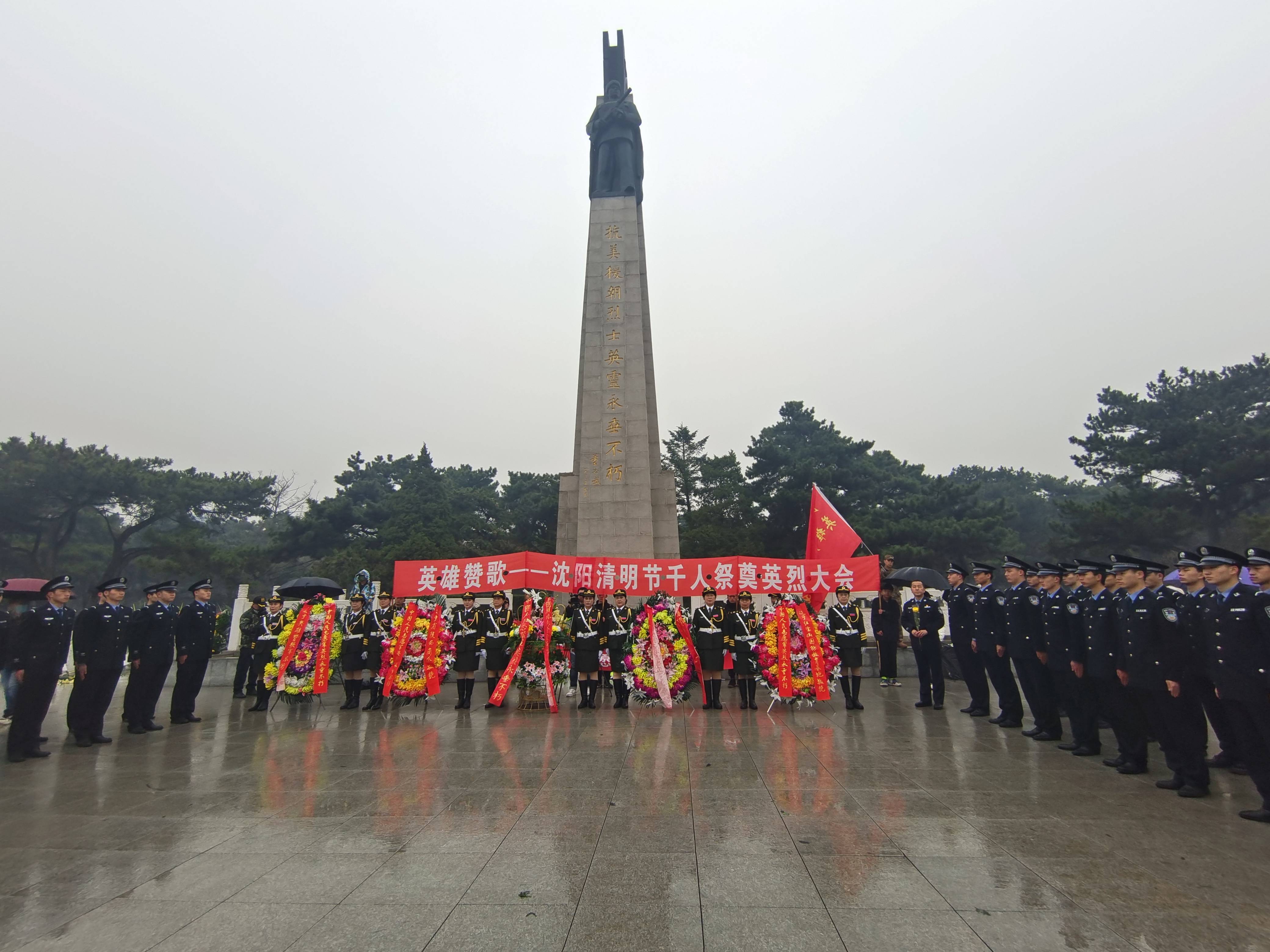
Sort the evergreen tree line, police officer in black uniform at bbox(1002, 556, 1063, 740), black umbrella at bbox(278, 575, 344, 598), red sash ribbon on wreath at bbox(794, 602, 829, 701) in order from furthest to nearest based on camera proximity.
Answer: the evergreen tree line
black umbrella at bbox(278, 575, 344, 598)
red sash ribbon on wreath at bbox(794, 602, 829, 701)
police officer in black uniform at bbox(1002, 556, 1063, 740)

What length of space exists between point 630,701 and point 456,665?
2.41 m


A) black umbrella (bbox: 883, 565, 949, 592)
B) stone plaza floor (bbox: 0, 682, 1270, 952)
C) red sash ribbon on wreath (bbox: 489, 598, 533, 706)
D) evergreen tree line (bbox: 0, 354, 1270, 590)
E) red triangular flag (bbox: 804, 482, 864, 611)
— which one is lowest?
stone plaza floor (bbox: 0, 682, 1270, 952)

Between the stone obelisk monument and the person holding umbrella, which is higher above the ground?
the stone obelisk monument

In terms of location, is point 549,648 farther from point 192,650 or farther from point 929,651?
point 929,651

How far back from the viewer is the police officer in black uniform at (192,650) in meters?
8.48

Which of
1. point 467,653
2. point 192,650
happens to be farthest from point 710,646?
point 192,650

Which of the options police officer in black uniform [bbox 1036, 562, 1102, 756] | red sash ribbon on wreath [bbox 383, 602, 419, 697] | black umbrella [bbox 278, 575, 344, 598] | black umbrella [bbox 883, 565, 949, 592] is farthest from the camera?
black umbrella [bbox 278, 575, 344, 598]

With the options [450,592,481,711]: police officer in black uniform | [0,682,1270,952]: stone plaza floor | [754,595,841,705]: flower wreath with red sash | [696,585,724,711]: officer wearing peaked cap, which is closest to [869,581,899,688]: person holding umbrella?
[754,595,841,705]: flower wreath with red sash

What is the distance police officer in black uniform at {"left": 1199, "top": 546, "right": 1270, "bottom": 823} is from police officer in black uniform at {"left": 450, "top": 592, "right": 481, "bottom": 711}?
7664mm

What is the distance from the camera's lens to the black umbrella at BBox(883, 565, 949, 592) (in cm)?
1062

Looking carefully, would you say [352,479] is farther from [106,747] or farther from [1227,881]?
[1227,881]

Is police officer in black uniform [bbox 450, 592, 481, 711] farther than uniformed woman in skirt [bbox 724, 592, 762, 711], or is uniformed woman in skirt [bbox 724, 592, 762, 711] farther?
police officer in black uniform [bbox 450, 592, 481, 711]

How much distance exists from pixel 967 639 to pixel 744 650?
271 cm

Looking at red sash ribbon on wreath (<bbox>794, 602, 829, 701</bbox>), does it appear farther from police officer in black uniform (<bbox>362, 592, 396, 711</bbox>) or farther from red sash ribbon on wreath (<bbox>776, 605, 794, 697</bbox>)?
police officer in black uniform (<bbox>362, 592, 396, 711</bbox>)
